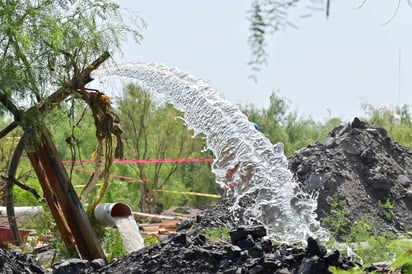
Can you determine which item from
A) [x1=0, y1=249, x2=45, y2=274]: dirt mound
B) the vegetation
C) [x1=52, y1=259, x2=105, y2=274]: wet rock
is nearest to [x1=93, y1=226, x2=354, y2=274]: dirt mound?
[x1=52, y1=259, x2=105, y2=274]: wet rock

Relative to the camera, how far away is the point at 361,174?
34.5 ft

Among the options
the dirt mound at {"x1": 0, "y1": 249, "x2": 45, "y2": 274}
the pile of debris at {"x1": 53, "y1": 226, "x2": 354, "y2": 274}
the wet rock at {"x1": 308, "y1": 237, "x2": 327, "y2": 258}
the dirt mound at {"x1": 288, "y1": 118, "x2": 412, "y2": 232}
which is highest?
the dirt mound at {"x1": 288, "y1": 118, "x2": 412, "y2": 232}

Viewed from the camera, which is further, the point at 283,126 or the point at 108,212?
the point at 283,126

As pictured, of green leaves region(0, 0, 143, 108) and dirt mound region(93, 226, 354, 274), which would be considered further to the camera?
green leaves region(0, 0, 143, 108)

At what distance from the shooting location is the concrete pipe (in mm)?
8836

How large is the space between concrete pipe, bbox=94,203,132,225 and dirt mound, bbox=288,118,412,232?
2048 millimetres

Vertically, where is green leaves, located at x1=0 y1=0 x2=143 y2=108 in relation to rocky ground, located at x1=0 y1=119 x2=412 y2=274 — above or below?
above

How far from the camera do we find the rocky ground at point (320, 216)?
5230 mm

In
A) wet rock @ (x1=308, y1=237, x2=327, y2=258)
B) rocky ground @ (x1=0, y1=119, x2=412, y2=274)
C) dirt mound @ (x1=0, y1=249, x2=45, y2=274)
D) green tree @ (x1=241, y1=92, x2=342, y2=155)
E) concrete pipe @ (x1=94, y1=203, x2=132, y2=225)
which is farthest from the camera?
green tree @ (x1=241, y1=92, x2=342, y2=155)

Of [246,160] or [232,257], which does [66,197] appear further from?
[232,257]

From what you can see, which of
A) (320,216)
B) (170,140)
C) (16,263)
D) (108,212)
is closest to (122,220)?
(108,212)

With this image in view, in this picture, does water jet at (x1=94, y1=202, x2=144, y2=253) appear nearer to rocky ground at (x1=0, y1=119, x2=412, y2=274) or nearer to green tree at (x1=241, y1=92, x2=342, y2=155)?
rocky ground at (x1=0, y1=119, x2=412, y2=274)

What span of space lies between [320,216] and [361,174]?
48.0 inches

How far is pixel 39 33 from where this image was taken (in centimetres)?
816
